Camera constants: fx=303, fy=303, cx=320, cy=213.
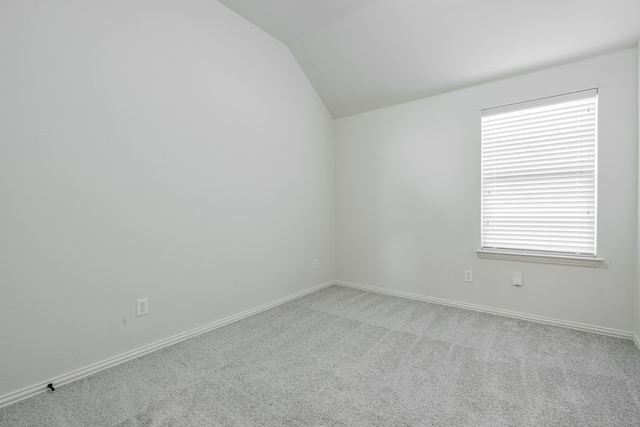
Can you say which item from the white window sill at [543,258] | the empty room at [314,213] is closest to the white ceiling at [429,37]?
the empty room at [314,213]

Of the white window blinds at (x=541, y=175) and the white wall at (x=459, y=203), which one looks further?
the white window blinds at (x=541, y=175)

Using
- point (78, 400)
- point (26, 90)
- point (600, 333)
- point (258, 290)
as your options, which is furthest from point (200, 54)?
point (600, 333)

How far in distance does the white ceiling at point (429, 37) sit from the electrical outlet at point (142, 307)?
8.40 feet

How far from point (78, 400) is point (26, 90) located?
1696mm

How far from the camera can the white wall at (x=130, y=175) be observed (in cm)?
165

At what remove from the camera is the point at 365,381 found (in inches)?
70.2

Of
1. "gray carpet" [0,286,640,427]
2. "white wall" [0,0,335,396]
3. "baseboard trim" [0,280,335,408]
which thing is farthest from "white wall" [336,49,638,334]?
"baseboard trim" [0,280,335,408]

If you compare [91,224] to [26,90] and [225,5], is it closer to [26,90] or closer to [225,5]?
[26,90]

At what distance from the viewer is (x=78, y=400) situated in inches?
63.8

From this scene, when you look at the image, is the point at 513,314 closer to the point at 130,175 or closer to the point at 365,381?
the point at 365,381

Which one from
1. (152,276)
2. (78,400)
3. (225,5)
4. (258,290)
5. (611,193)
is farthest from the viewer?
(258,290)

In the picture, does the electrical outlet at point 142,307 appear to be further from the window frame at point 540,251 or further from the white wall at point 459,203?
the window frame at point 540,251

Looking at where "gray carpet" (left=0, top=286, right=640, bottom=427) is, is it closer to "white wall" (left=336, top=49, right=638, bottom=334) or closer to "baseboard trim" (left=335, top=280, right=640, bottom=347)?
"baseboard trim" (left=335, top=280, right=640, bottom=347)

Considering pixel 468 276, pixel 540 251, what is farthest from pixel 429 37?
pixel 468 276
